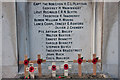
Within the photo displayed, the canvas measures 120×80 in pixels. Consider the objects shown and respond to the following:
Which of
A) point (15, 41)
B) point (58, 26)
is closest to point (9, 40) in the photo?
point (15, 41)

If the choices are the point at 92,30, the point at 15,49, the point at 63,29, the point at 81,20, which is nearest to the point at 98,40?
the point at 92,30

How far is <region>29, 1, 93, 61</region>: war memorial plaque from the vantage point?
4.38 ft

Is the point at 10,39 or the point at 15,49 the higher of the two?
the point at 10,39

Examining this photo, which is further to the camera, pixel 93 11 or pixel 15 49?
pixel 93 11

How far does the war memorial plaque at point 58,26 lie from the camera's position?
1.33 m

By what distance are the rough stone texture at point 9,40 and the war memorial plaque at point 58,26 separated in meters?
0.22

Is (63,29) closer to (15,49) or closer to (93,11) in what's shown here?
(93,11)

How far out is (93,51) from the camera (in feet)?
4.65

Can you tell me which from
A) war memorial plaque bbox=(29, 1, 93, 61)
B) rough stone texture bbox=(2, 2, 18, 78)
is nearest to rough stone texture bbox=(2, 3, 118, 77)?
rough stone texture bbox=(2, 2, 18, 78)

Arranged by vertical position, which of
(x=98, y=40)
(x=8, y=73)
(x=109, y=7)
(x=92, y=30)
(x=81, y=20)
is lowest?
(x=8, y=73)

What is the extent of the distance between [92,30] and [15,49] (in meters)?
0.90

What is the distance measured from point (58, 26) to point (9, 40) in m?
0.55

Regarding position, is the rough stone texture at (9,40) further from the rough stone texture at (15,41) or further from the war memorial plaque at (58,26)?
the war memorial plaque at (58,26)

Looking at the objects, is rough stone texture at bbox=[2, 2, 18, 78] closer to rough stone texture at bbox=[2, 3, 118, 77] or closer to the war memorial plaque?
rough stone texture at bbox=[2, 3, 118, 77]
